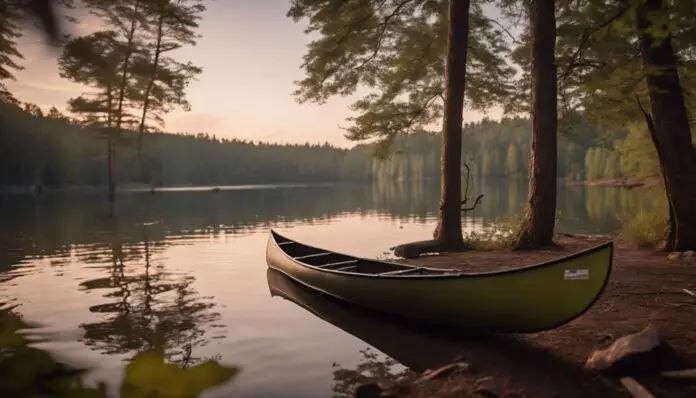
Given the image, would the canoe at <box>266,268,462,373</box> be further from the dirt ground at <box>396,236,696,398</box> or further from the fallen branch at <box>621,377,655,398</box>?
the fallen branch at <box>621,377,655,398</box>

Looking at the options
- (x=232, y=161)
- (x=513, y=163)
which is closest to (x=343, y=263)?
(x=513, y=163)

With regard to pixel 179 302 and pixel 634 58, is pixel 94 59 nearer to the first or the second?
pixel 179 302

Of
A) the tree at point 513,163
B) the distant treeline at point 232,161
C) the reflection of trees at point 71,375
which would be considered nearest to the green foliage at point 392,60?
the reflection of trees at point 71,375

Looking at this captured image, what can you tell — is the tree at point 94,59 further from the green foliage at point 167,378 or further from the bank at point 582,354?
the bank at point 582,354

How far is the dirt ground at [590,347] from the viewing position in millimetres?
5527

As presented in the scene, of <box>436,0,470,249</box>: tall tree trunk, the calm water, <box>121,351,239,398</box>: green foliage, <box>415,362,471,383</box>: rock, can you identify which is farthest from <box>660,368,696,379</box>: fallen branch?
<box>436,0,470,249</box>: tall tree trunk

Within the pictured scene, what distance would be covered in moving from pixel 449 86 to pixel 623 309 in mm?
9225

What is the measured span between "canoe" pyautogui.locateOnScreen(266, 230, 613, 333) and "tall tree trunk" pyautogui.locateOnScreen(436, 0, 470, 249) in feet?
20.7

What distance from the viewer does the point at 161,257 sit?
57.8 feet

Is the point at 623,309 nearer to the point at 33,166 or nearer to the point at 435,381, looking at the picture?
the point at 435,381

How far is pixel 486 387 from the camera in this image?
18.8ft

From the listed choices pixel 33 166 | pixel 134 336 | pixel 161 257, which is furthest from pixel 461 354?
pixel 33 166

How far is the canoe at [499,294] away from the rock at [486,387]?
1251 mm

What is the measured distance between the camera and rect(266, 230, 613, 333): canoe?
6258 millimetres
